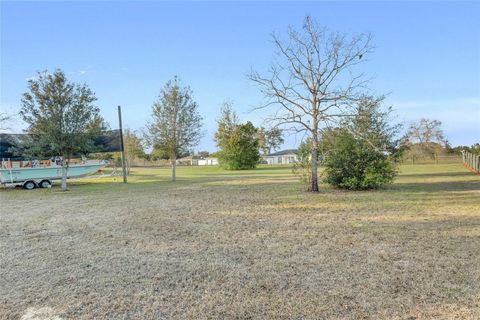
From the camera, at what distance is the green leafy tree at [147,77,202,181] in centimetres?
1964

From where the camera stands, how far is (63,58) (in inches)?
547

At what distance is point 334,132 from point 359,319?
9589 mm

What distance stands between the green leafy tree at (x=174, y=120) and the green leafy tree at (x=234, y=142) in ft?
41.6

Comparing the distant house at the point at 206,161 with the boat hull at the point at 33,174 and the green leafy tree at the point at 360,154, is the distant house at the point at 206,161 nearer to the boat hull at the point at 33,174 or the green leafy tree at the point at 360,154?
the boat hull at the point at 33,174

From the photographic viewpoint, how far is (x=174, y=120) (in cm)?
1978

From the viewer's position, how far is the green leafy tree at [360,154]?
11.0m

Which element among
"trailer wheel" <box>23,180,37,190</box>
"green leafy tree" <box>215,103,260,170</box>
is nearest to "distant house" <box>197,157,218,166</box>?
"green leafy tree" <box>215,103,260,170</box>

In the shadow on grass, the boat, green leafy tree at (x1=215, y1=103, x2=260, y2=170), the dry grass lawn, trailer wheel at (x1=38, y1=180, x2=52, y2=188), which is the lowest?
the shadow on grass

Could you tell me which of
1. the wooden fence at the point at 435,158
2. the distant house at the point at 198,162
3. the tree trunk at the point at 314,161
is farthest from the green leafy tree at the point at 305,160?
the distant house at the point at 198,162

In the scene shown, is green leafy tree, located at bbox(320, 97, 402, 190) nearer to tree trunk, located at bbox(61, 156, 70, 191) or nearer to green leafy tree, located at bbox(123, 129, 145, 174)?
tree trunk, located at bbox(61, 156, 70, 191)

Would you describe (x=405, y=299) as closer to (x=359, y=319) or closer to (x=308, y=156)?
(x=359, y=319)

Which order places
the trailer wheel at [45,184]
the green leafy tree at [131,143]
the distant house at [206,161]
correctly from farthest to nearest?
the distant house at [206,161] < the green leafy tree at [131,143] < the trailer wheel at [45,184]

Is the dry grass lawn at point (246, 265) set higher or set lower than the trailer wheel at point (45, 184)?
lower

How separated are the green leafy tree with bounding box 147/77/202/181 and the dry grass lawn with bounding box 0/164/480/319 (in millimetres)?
13311
